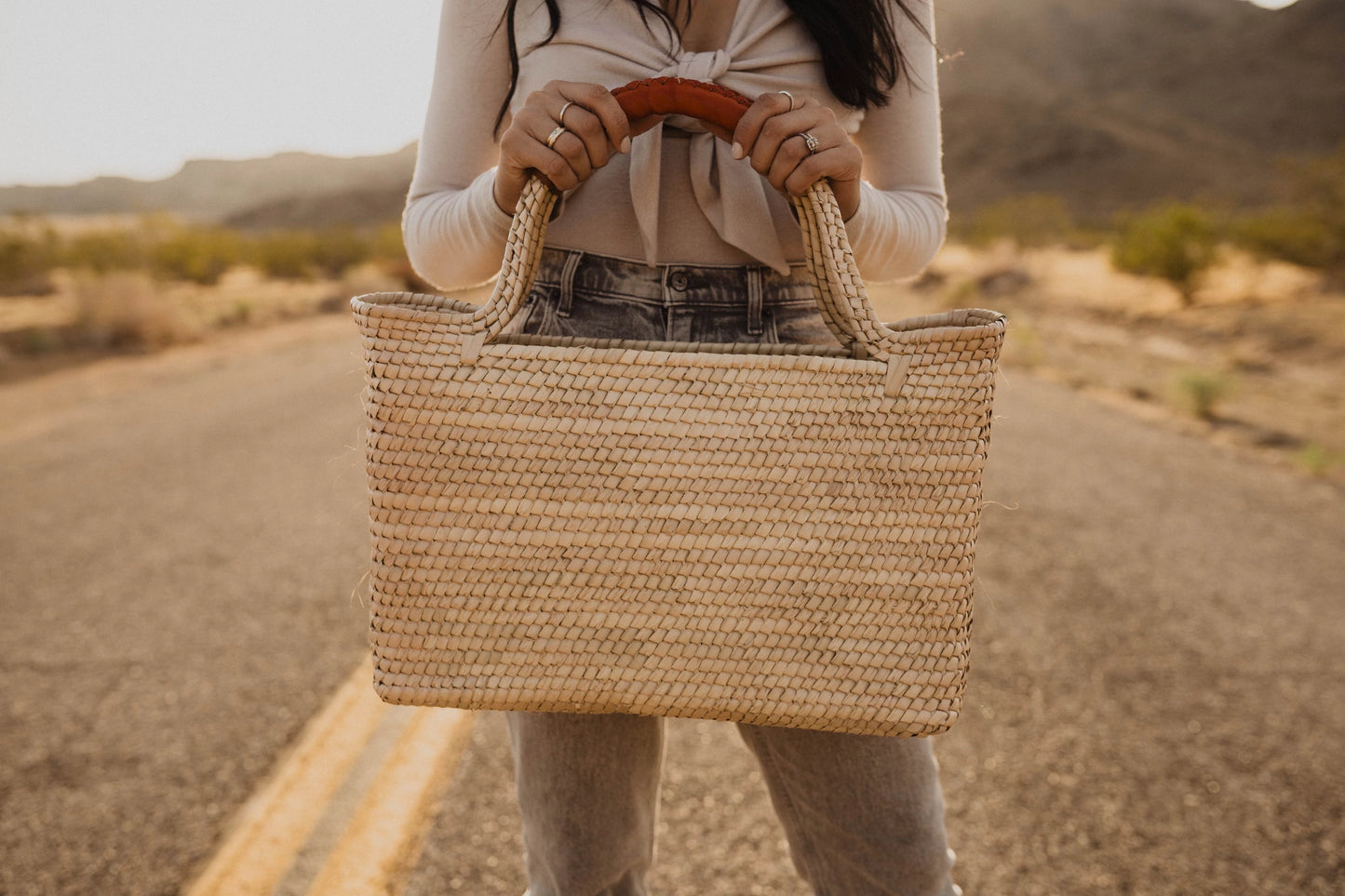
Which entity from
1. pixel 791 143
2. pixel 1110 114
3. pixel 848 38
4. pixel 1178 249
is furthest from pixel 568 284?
pixel 1110 114

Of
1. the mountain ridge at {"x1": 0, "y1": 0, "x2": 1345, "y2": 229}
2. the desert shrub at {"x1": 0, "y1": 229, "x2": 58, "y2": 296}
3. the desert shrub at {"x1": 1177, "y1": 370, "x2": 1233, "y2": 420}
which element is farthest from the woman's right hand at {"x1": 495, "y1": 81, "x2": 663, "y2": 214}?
the mountain ridge at {"x1": 0, "y1": 0, "x2": 1345, "y2": 229}

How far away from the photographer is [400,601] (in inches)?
33.9

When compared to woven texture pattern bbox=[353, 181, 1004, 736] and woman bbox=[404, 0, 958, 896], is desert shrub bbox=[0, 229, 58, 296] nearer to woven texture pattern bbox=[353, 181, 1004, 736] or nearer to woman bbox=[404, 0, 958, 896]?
woman bbox=[404, 0, 958, 896]

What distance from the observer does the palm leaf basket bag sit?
2.68 feet

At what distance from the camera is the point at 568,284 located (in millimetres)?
1015

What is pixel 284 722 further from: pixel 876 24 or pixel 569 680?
pixel 876 24

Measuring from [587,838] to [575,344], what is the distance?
26.0 inches

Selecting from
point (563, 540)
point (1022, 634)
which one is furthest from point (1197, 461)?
point (563, 540)

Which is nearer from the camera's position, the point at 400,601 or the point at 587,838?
the point at 400,601

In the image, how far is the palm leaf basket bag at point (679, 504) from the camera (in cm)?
82

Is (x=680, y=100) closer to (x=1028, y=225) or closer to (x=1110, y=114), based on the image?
(x=1028, y=225)

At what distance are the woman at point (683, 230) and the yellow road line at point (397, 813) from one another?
924 mm

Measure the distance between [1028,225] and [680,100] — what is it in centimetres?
3134

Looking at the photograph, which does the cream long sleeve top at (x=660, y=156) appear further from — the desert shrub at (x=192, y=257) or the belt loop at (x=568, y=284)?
the desert shrub at (x=192, y=257)
